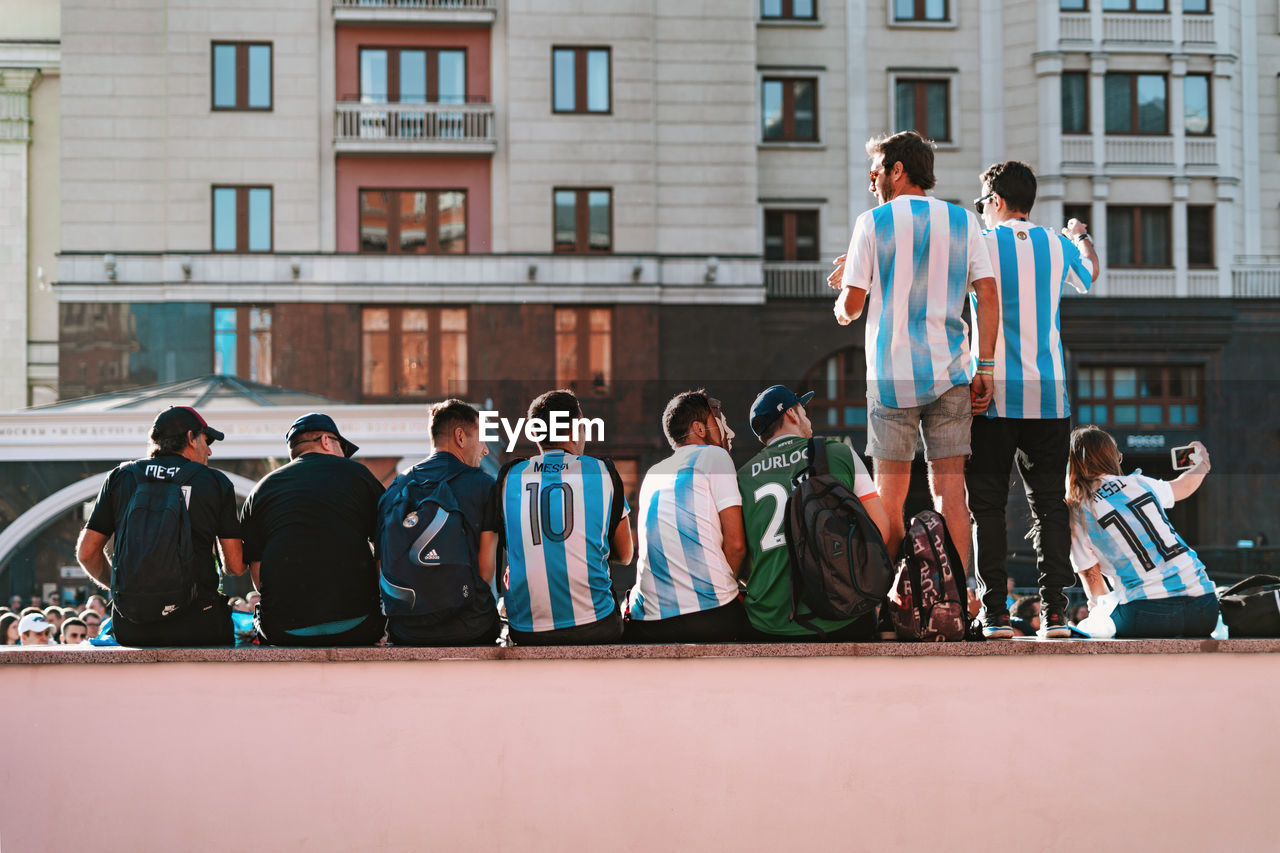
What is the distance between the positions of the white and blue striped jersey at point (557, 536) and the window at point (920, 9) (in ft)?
93.2

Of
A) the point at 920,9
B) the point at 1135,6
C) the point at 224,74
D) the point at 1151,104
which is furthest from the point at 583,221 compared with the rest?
the point at 1135,6

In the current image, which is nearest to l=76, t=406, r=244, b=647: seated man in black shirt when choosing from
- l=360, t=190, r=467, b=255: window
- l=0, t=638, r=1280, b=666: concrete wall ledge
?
l=0, t=638, r=1280, b=666: concrete wall ledge

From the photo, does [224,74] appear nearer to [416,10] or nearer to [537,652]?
[416,10]

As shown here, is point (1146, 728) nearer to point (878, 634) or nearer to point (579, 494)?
point (878, 634)

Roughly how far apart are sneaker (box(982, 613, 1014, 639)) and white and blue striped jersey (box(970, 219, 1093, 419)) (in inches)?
35.9

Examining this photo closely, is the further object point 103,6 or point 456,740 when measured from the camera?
point 103,6

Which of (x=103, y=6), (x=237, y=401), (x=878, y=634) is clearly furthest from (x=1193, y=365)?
(x=878, y=634)

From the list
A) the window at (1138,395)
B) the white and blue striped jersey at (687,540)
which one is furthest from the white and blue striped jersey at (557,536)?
the window at (1138,395)

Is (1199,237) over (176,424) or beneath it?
over

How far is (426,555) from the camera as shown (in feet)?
16.2

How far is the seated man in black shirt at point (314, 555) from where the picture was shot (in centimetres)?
509

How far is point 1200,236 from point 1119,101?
12.8 feet

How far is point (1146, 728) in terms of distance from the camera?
4766mm

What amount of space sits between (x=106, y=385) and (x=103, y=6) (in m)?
8.57
